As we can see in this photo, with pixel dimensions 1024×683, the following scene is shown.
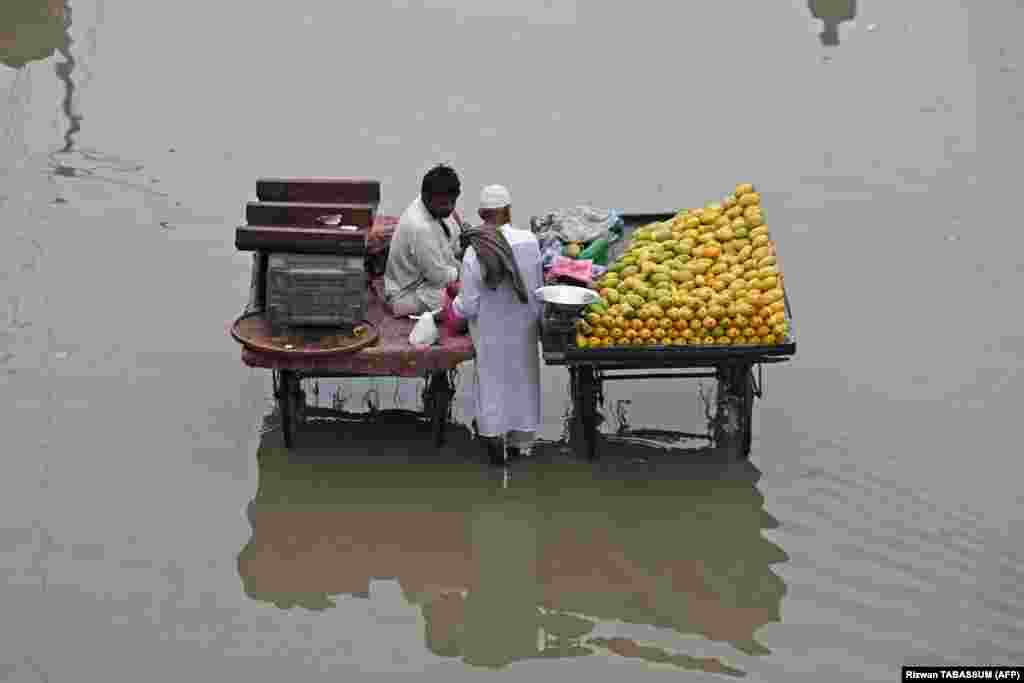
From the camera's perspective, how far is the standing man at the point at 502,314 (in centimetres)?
795

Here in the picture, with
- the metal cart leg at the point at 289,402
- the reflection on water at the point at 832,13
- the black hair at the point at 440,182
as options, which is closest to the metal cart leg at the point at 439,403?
the metal cart leg at the point at 289,402

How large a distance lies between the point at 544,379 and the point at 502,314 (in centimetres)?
151

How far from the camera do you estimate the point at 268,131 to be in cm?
1286

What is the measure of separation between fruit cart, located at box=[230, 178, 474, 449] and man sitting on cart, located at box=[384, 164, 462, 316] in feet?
0.50

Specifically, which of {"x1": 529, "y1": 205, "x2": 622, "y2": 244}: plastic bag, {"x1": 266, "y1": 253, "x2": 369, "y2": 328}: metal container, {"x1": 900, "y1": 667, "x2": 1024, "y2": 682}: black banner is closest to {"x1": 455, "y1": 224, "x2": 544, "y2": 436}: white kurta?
{"x1": 266, "y1": 253, "x2": 369, "y2": 328}: metal container

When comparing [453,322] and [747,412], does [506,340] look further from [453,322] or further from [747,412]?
[747,412]

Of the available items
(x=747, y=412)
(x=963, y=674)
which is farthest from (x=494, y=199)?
(x=963, y=674)

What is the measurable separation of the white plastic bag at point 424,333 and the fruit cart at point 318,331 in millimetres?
47

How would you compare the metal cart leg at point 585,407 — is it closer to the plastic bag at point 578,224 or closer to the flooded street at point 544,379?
the flooded street at point 544,379

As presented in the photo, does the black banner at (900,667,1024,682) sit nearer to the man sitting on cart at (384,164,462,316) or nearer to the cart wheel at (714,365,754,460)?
the cart wheel at (714,365,754,460)

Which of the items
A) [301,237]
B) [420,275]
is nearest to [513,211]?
[420,275]

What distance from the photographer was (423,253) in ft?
27.7

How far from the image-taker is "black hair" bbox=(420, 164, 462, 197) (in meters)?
8.27

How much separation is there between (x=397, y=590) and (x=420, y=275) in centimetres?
204
